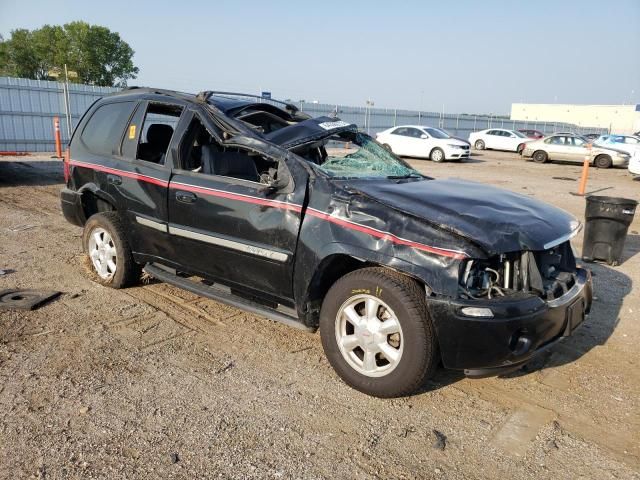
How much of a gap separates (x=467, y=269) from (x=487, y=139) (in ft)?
94.8

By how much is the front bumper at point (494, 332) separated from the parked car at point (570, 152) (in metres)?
21.0

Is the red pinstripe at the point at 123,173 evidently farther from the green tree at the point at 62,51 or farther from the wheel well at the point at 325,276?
the green tree at the point at 62,51

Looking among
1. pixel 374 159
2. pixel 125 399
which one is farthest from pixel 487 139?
pixel 125 399

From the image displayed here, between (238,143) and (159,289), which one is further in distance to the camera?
(159,289)

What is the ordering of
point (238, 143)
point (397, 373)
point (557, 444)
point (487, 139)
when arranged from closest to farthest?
point (557, 444) < point (397, 373) < point (238, 143) < point (487, 139)

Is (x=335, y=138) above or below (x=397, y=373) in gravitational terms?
above

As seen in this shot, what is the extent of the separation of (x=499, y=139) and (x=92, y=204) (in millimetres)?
27545

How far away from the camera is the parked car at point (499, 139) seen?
1129 inches

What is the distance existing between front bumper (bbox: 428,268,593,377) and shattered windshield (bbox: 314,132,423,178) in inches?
53.9

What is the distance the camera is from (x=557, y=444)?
2906mm

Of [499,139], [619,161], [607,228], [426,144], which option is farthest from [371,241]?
[499,139]

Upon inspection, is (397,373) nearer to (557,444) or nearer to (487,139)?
(557,444)

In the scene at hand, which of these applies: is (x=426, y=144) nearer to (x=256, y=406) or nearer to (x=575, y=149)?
(x=575, y=149)

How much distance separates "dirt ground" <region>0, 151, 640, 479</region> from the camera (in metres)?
2.67
